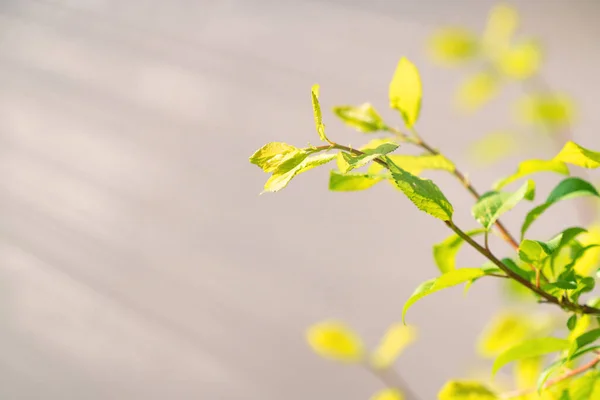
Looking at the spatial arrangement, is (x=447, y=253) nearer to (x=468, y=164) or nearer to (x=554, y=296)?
(x=554, y=296)

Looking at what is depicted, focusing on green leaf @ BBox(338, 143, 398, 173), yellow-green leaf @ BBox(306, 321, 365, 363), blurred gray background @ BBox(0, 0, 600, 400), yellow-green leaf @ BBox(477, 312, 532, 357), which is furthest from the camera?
blurred gray background @ BBox(0, 0, 600, 400)

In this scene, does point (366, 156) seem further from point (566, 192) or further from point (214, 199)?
point (214, 199)

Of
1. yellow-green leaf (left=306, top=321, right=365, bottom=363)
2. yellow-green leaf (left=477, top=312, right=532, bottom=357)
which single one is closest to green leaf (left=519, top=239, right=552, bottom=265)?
yellow-green leaf (left=477, top=312, right=532, bottom=357)

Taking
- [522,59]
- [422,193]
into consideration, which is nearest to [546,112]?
[522,59]

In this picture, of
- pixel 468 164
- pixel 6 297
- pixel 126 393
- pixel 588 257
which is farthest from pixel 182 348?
pixel 588 257

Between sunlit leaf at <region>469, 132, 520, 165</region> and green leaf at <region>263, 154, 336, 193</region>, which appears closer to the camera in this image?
green leaf at <region>263, 154, 336, 193</region>

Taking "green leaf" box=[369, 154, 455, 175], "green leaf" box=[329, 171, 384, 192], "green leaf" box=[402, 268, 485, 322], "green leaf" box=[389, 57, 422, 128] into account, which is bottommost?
"green leaf" box=[402, 268, 485, 322]

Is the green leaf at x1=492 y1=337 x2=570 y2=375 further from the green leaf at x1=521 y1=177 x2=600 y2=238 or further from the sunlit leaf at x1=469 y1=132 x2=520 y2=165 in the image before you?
the sunlit leaf at x1=469 y1=132 x2=520 y2=165

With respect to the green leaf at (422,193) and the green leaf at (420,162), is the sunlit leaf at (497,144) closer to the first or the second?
the green leaf at (420,162)

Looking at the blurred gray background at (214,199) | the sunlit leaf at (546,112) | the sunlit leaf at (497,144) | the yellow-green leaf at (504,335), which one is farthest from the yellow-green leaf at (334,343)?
the blurred gray background at (214,199)
